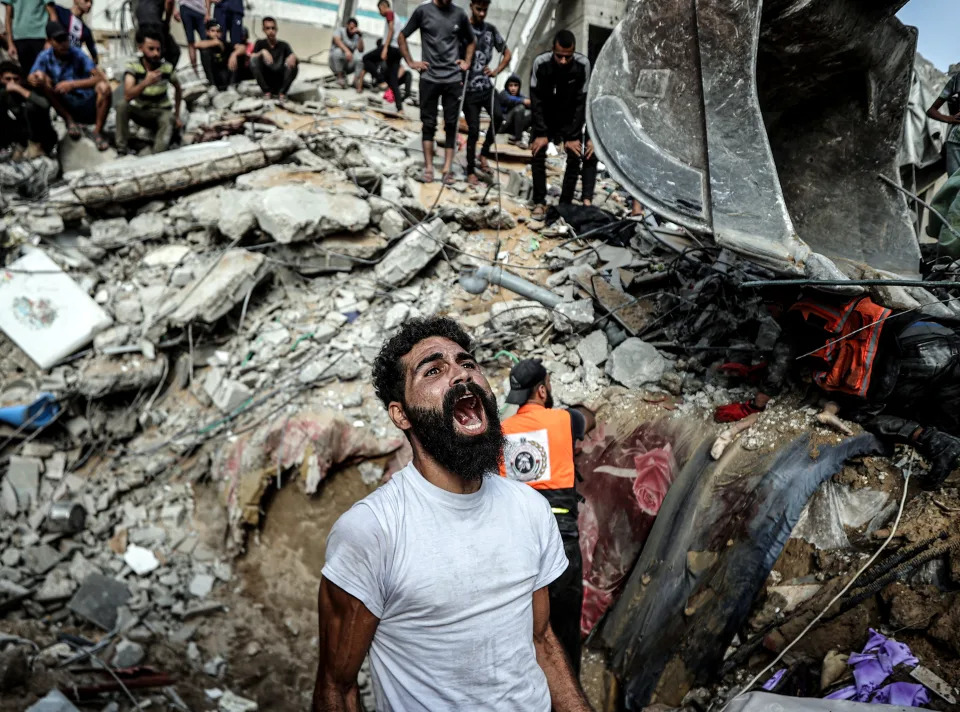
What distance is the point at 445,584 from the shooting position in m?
1.49

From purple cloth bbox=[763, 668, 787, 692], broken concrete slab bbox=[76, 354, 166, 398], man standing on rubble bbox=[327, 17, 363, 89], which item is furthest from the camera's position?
man standing on rubble bbox=[327, 17, 363, 89]

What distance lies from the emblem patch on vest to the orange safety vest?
150 cm

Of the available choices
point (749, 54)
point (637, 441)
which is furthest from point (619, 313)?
point (749, 54)

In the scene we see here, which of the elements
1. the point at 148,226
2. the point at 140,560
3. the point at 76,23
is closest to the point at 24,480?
the point at 140,560

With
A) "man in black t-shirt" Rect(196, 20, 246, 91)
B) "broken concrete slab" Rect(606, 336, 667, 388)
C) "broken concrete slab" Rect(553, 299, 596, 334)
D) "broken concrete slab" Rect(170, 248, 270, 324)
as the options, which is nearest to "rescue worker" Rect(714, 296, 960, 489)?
"broken concrete slab" Rect(606, 336, 667, 388)

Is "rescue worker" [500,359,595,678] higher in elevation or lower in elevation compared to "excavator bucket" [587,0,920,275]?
lower

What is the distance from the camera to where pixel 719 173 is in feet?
9.43

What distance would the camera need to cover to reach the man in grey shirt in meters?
5.75

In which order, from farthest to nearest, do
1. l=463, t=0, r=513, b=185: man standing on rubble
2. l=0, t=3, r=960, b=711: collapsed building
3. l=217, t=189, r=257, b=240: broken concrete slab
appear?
l=463, t=0, r=513, b=185: man standing on rubble < l=217, t=189, r=257, b=240: broken concrete slab < l=0, t=3, r=960, b=711: collapsed building

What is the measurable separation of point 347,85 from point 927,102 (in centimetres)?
844

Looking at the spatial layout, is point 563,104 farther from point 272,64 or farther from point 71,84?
point 71,84

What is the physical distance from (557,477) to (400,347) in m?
1.32

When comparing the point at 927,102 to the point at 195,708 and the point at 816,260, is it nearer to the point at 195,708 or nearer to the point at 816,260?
the point at 816,260

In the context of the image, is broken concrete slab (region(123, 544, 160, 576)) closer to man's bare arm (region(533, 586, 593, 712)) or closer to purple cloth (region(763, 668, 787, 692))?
man's bare arm (region(533, 586, 593, 712))
